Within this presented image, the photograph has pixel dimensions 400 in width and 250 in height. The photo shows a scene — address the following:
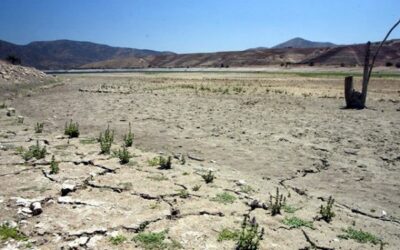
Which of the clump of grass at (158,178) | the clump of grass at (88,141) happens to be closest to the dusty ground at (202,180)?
the clump of grass at (158,178)

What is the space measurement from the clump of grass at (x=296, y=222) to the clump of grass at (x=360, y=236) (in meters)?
0.44

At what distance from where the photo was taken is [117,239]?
5109mm

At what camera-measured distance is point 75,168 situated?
7.92m

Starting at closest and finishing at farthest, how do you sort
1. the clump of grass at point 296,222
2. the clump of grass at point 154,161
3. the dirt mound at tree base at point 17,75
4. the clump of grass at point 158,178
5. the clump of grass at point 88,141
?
the clump of grass at point 296,222, the clump of grass at point 158,178, the clump of grass at point 154,161, the clump of grass at point 88,141, the dirt mound at tree base at point 17,75

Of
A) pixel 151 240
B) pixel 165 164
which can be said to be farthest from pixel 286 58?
pixel 151 240

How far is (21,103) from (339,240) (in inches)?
655

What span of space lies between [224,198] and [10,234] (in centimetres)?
300

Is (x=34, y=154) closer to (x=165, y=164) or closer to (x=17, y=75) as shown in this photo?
(x=165, y=164)

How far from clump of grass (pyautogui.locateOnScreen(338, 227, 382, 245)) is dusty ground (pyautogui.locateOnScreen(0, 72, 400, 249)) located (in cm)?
11

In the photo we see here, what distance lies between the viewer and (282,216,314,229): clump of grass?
5.79 meters

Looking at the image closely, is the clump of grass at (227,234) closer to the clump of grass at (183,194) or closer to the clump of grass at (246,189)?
the clump of grass at (183,194)

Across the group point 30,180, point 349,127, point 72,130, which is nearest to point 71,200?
point 30,180

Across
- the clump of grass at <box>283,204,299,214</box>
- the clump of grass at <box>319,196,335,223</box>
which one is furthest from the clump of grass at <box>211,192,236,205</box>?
the clump of grass at <box>319,196,335,223</box>

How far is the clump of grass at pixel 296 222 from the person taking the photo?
5.79 metres
